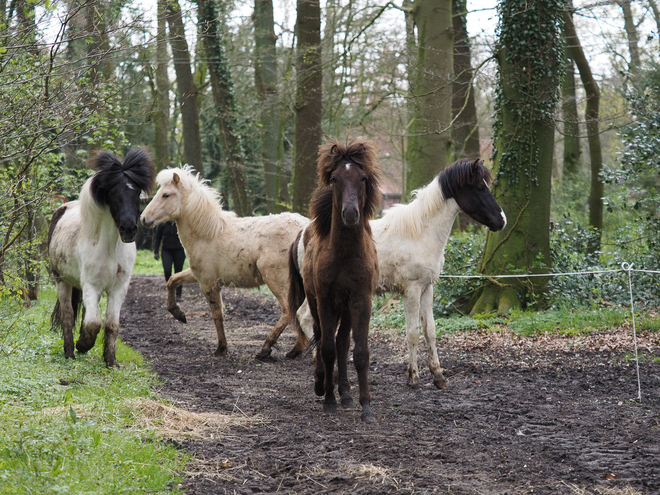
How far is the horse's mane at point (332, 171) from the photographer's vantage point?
6.03 meters

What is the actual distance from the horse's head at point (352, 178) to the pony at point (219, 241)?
3.24 metres

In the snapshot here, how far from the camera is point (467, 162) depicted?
25.1ft

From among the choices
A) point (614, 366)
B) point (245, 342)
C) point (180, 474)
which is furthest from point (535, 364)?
point (180, 474)

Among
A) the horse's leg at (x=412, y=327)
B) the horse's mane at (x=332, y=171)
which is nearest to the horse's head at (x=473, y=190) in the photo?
the horse's leg at (x=412, y=327)

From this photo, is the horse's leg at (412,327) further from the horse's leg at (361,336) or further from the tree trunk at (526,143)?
the tree trunk at (526,143)

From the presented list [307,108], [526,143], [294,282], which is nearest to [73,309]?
[294,282]

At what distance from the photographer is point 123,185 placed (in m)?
7.46

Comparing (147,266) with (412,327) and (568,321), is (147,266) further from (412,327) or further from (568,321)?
(412,327)

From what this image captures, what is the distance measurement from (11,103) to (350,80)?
733 inches

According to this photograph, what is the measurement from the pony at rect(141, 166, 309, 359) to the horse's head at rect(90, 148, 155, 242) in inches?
59.8

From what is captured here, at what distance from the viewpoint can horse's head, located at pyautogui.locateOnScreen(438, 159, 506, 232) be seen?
7578 mm

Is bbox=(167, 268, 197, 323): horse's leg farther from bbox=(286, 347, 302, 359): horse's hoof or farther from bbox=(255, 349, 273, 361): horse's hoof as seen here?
bbox=(286, 347, 302, 359): horse's hoof

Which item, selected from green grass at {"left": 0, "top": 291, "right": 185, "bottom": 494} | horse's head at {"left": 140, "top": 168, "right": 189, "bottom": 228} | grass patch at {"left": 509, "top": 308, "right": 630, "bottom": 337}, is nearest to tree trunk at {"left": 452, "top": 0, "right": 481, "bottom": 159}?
grass patch at {"left": 509, "top": 308, "right": 630, "bottom": 337}

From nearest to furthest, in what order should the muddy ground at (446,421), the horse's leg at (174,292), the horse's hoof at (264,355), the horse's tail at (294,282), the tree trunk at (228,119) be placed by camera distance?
the muddy ground at (446,421) < the horse's tail at (294,282) < the horse's hoof at (264,355) < the horse's leg at (174,292) < the tree trunk at (228,119)
